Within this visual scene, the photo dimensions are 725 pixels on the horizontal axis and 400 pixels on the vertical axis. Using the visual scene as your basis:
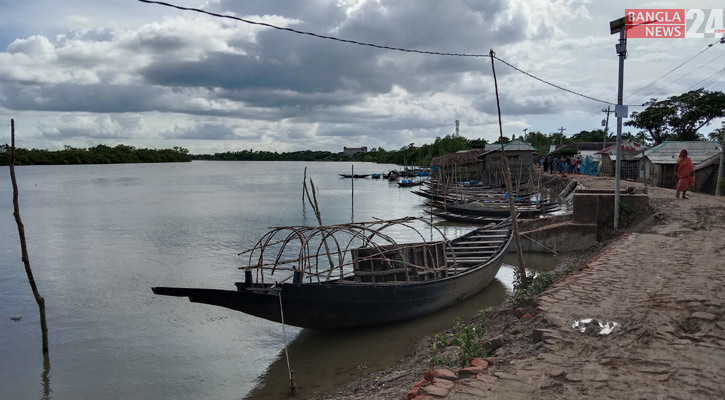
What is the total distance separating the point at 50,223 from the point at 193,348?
22300 millimetres

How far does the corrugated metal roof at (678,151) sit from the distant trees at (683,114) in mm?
16245

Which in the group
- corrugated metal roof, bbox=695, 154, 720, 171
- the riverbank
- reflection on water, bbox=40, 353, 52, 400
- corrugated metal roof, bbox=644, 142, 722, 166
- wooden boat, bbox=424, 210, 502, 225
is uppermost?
corrugated metal roof, bbox=644, 142, 722, 166

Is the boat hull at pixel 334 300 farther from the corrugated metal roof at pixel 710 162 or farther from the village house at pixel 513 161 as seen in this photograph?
the village house at pixel 513 161

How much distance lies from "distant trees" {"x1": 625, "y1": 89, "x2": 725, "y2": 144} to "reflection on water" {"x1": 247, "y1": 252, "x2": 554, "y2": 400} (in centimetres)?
3704

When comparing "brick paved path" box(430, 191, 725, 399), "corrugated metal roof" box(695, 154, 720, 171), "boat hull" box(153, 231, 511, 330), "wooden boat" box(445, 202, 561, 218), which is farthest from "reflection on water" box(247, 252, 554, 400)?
"corrugated metal roof" box(695, 154, 720, 171)

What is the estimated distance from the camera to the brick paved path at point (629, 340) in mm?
3918

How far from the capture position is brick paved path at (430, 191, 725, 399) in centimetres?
392

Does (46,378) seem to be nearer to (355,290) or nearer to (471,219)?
(355,290)

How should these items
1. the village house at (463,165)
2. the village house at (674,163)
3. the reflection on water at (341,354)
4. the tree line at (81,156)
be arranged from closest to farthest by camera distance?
the reflection on water at (341,354), the village house at (674,163), the village house at (463,165), the tree line at (81,156)

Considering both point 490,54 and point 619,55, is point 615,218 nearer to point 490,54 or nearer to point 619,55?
point 619,55

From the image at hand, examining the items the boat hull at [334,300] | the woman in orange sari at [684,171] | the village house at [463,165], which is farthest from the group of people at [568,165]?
the boat hull at [334,300]

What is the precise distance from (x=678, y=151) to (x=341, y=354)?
74.4ft

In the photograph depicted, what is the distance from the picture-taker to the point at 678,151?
76.8 feet

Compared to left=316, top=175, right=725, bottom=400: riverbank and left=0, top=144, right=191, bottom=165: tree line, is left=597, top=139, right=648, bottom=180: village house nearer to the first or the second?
left=316, top=175, right=725, bottom=400: riverbank
